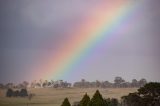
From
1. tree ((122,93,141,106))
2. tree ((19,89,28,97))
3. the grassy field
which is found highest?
tree ((19,89,28,97))

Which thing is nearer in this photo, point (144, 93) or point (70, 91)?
point (144, 93)

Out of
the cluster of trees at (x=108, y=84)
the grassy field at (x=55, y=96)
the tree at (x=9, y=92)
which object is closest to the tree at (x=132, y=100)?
the grassy field at (x=55, y=96)

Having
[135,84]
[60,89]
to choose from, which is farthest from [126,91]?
[60,89]

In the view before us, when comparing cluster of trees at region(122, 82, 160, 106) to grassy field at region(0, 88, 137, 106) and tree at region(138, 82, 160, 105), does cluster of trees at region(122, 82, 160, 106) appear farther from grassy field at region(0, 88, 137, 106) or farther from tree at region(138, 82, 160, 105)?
grassy field at region(0, 88, 137, 106)

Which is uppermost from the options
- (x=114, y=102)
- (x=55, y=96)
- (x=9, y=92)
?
(x=9, y=92)

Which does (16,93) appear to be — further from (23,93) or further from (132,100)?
(132,100)

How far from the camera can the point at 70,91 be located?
130 ft

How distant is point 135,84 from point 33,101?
→ 10.8 m

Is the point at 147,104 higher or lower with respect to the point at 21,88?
lower

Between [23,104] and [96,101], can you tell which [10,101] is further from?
[96,101]

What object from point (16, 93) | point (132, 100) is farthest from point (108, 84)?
point (16, 93)

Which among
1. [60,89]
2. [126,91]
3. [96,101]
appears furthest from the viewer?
Answer: [60,89]

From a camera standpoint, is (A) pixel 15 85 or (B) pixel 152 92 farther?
(A) pixel 15 85

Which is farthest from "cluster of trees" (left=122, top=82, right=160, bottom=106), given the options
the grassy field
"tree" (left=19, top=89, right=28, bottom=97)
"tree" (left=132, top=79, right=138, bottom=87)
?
"tree" (left=19, top=89, right=28, bottom=97)
